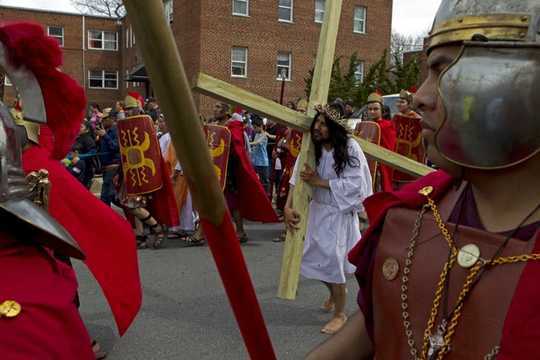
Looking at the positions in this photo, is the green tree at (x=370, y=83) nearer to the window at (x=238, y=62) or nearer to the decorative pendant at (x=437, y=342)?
the window at (x=238, y=62)

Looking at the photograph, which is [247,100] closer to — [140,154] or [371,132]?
[140,154]

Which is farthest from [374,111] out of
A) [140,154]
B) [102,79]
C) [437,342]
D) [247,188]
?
[102,79]

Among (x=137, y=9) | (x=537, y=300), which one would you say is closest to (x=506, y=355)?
(x=537, y=300)

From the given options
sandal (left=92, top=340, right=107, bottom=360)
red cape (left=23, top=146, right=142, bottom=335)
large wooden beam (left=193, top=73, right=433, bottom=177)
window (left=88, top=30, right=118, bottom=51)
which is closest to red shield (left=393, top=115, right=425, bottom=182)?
large wooden beam (left=193, top=73, right=433, bottom=177)

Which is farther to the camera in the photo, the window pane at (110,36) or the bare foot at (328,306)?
the window pane at (110,36)

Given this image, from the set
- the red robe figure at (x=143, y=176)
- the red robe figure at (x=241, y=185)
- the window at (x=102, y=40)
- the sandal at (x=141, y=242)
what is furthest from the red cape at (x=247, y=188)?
the window at (x=102, y=40)

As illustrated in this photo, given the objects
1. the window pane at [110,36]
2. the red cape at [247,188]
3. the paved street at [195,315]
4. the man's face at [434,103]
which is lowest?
the paved street at [195,315]

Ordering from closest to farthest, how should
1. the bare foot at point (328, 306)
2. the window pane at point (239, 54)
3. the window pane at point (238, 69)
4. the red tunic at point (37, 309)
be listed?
1. the red tunic at point (37, 309)
2. the bare foot at point (328, 306)
3. the window pane at point (239, 54)
4. the window pane at point (238, 69)

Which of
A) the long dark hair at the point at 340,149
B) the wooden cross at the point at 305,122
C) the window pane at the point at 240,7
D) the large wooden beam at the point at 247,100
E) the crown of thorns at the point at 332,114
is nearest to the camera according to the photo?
the large wooden beam at the point at 247,100

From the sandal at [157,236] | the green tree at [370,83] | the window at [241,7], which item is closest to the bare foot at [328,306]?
the sandal at [157,236]

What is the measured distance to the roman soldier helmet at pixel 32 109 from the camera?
6.64ft

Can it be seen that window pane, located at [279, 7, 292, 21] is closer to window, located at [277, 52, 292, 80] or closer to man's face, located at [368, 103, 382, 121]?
window, located at [277, 52, 292, 80]

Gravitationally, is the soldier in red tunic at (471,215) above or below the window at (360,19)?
below

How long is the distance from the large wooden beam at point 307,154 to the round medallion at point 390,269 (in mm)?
2234
